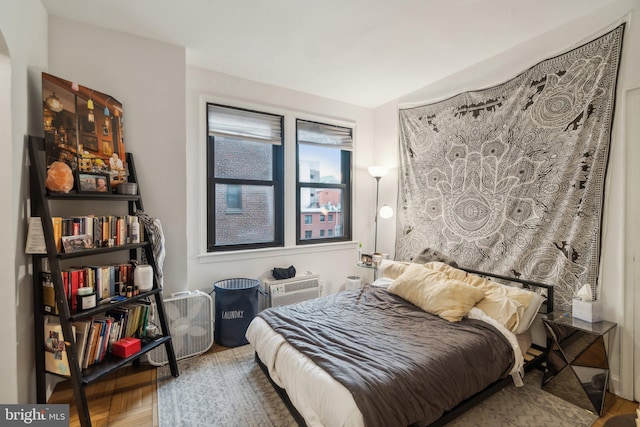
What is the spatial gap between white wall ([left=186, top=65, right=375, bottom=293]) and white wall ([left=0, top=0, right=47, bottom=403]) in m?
1.22

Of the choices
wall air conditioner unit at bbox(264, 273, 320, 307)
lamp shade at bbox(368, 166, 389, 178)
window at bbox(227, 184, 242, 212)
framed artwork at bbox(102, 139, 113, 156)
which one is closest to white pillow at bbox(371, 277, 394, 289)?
wall air conditioner unit at bbox(264, 273, 320, 307)

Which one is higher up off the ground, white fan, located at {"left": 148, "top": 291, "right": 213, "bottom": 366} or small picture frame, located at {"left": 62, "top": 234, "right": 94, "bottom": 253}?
small picture frame, located at {"left": 62, "top": 234, "right": 94, "bottom": 253}

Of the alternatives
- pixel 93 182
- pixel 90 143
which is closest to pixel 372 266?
pixel 93 182

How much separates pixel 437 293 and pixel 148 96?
2.81 m

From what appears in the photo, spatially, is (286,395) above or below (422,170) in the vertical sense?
below

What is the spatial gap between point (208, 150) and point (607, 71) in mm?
3261

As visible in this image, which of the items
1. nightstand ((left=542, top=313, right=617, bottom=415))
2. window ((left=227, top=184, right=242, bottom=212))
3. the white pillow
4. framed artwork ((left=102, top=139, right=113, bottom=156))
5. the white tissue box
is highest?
framed artwork ((left=102, top=139, right=113, bottom=156))

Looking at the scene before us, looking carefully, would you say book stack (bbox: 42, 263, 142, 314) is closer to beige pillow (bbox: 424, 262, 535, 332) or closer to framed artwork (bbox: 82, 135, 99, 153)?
framed artwork (bbox: 82, 135, 99, 153)

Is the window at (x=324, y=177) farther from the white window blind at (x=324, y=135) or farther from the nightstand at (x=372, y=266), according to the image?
the nightstand at (x=372, y=266)

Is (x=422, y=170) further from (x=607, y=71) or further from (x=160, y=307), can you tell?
(x=160, y=307)

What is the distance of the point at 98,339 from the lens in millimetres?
1861

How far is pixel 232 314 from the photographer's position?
270cm

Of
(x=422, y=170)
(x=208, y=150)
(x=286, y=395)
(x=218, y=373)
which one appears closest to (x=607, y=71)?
(x=422, y=170)

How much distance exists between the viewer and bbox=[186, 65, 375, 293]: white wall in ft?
9.34
